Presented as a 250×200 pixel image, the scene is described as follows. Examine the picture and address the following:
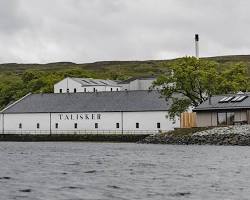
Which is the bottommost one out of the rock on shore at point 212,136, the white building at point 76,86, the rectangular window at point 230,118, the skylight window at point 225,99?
the rock on shore at point 212,136

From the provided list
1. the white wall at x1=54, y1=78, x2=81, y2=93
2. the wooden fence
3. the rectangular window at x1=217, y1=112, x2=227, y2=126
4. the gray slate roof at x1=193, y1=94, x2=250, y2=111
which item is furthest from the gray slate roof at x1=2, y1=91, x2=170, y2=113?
the white wall at x1=54, y1=78, x2=81, y2=93

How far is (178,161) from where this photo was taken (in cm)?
4672

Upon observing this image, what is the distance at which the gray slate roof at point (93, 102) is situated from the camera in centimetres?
10525

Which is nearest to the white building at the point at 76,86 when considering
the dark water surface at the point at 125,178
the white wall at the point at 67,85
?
the white wall at the point at 67,85

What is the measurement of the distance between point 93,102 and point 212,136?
128ft

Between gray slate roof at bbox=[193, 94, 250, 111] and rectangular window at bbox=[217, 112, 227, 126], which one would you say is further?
rectangular window at bbox=[217, 112, 227, 126]

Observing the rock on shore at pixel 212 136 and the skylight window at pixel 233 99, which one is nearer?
the rock on shore at pixel 212 136

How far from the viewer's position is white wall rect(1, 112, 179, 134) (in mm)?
103125

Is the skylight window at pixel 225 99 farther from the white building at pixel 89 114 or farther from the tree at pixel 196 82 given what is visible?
the white building at pixel 89 114

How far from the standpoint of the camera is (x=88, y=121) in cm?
10888

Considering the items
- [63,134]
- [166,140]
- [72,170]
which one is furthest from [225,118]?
[72,170]

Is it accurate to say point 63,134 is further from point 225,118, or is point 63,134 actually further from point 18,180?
point 18,180

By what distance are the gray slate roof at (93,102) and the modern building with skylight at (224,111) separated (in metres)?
17.4

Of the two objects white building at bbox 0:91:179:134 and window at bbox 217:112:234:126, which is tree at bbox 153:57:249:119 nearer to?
window at bbox 217:112:234:126
